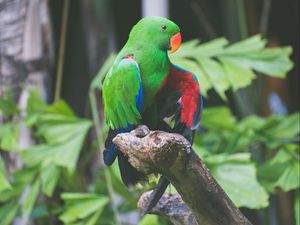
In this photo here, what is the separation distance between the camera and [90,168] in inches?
97.6

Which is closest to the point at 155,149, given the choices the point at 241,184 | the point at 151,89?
the point at 151,89

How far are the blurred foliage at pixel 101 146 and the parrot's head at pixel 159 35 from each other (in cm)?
67

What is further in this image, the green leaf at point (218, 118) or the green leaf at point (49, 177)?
the green leaf at point (218, 118)

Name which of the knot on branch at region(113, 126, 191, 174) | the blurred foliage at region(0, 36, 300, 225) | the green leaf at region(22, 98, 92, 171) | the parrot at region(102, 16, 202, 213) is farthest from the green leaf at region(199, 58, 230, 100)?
the knot on branch at region(113, 126, 191, 174)

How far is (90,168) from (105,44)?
0.52 metres

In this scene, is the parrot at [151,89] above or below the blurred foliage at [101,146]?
above

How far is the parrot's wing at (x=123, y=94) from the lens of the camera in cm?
109

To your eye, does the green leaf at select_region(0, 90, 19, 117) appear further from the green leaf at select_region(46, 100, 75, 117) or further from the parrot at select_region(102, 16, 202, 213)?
the parrot at select_region(102, 16, 202, 213)

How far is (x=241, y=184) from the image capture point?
167cm

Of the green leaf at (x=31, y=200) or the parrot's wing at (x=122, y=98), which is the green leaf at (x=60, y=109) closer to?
the green leaf at (x=31, y=200)

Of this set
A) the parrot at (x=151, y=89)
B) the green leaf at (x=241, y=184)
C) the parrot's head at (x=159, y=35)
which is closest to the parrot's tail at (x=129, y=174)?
the parrot at (x=151, y=89)

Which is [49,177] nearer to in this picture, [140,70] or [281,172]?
[281,172]

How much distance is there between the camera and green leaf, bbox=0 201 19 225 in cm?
185

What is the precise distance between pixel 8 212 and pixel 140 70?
97 cm
